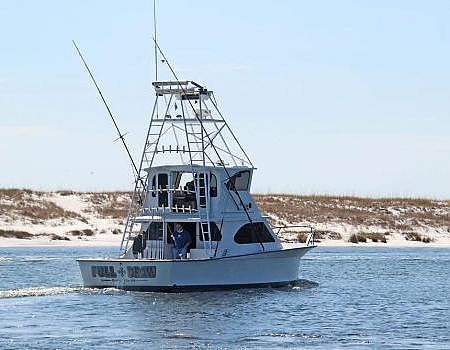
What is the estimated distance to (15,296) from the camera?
1486 inches

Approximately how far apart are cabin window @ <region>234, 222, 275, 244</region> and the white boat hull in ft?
3.55

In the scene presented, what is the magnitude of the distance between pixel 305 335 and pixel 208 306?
239 inches

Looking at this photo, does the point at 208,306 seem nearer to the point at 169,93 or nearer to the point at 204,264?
the point at 204,264

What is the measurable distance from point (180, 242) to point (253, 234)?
123 inches

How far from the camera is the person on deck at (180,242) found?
38.6 m

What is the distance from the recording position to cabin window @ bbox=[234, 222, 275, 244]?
40.2m

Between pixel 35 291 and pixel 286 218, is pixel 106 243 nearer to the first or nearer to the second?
pixel 286 218

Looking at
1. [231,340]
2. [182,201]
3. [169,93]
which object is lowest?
[231,340]

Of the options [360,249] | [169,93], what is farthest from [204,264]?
[360,249]

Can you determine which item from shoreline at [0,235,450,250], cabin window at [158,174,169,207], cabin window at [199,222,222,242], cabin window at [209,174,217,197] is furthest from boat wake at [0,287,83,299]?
shoreline at [0,235,450,250]

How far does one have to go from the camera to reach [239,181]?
134ft

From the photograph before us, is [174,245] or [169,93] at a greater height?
[169,93]

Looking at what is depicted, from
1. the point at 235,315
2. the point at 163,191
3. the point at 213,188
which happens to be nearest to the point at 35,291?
the point at 163,191

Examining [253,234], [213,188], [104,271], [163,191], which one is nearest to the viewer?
[104,271]
